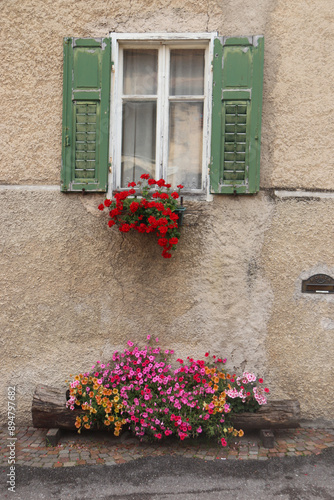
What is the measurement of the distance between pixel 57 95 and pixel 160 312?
A: 6.86 feet

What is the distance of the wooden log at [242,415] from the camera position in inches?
135

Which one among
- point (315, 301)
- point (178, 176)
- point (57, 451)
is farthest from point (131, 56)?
point (57, 451)

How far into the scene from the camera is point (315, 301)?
3.73 m

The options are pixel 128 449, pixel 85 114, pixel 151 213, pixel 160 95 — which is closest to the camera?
pixel 128 449

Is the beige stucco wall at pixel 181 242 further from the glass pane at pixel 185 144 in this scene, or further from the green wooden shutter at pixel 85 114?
the glass pane at pixel 185 144

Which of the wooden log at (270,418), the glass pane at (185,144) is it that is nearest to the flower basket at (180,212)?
the glass pane at (185,144)

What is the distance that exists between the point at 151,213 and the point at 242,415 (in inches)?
69.2

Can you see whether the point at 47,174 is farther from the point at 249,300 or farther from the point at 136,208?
the point at 249,300

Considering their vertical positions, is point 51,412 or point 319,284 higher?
point 319,284

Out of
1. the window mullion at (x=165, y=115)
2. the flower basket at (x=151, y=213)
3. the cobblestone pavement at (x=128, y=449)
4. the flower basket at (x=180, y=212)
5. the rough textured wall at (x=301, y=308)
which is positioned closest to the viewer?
the cobblestone pavement at (x=128, y=449)

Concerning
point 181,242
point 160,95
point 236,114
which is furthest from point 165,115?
point 181,242

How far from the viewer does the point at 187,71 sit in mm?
3898

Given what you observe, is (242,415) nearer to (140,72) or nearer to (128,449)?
(128,449)

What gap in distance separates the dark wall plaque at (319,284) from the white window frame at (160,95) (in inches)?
44.2
